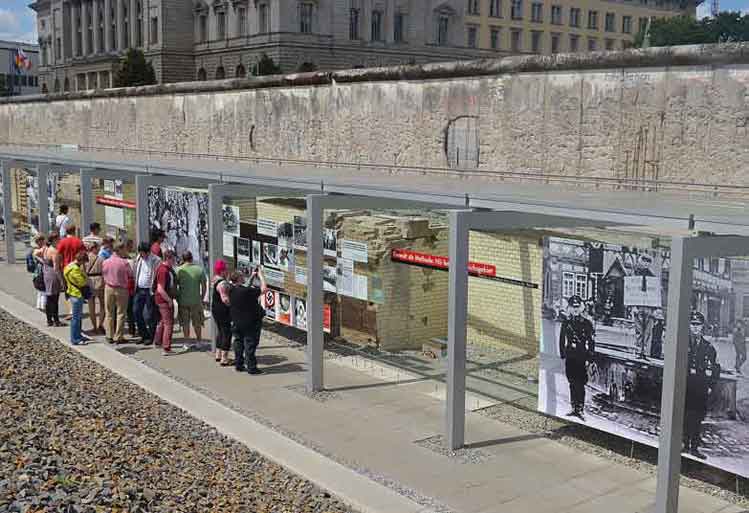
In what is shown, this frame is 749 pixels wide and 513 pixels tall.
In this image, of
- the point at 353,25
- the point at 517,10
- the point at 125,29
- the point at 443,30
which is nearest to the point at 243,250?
the point at 353,25

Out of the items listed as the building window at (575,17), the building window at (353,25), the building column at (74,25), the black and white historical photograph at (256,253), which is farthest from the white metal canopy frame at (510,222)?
the building column at (74,25)

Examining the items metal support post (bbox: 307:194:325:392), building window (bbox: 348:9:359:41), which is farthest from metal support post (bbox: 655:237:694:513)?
building window (bbox: 348:9:359:41)

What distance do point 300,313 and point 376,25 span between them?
2291 inches

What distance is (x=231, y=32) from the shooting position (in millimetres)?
65250

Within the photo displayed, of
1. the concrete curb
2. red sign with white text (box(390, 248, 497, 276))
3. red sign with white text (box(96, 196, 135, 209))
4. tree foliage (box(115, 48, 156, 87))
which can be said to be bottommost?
the concrete curb

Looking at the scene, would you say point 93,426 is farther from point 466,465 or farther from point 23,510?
point 466,465

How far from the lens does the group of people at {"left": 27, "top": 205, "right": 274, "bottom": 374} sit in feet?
31.2

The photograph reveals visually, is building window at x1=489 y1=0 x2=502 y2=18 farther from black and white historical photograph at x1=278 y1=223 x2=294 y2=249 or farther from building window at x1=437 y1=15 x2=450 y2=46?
black and white historical photograph at x1=278 y1=223 x2=294 y2=249

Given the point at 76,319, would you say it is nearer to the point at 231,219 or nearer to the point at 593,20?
the point at 231,219

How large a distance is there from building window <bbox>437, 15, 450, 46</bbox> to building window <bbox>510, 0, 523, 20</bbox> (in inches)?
356

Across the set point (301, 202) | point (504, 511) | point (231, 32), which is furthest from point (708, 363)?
point (231, 32)

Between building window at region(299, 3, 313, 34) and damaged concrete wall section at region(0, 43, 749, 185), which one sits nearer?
damaged concrete wall section at region(0, 43, 749, 185)

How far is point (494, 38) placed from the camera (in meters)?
75.6

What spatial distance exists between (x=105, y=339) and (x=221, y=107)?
16.9 m
